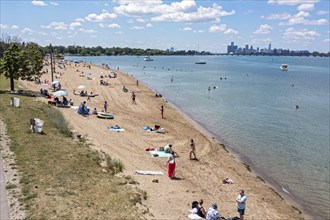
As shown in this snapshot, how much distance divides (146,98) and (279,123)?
19.1 meters

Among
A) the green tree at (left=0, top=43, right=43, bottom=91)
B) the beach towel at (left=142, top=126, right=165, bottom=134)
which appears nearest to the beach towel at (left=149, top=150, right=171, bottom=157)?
the beach towel at (left=142, top=126, right=165, bottom=134)

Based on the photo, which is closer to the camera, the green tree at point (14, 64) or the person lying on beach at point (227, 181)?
the person lying on beach at point (227, 181)

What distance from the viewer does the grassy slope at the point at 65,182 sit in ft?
36.2

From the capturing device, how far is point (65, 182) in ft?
43.6

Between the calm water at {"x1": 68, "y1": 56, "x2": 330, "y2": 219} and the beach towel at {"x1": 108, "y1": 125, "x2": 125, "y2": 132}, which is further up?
the beach towel at {"x1": 108, "y1": 125, "x2": 125, "y2": 132}

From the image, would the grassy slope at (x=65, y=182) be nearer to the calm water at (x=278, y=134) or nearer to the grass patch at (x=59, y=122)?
the grass patch at (x=59, y=122)

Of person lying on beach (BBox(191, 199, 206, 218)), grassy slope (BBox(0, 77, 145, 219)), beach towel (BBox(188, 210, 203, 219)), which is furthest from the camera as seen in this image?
person lying on beach (BBox(191, 199, 206, 218))

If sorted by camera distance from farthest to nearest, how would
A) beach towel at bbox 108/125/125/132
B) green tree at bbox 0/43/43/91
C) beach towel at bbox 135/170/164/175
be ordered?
green tree at bbox 0/43/43/91 → beach towel at bbox 108/125/125/132 → beach towel at bbox 135/170/164/175

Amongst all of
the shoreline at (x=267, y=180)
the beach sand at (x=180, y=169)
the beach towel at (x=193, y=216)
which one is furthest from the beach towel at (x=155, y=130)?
the beach towel at (x=193, y=216)

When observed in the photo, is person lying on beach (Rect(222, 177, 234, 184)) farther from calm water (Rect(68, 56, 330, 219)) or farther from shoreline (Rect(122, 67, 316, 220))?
calm water (Rect(68, 56, 330, 219))

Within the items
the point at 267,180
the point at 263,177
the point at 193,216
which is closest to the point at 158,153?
the point at 263,177

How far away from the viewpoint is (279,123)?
1540 inches

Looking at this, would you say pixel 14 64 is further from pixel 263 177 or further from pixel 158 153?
pixel 263 177

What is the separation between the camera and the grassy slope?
11.0 meters
